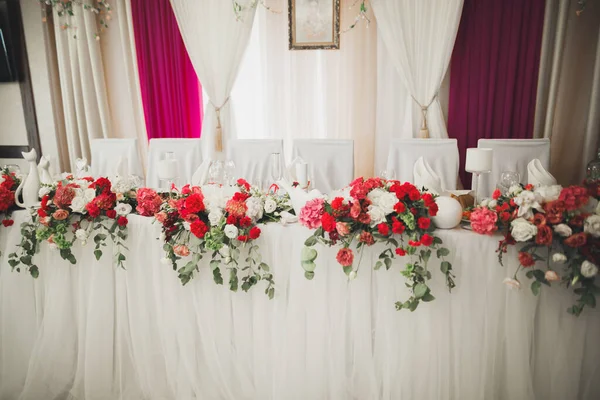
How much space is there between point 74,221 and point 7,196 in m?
0.40

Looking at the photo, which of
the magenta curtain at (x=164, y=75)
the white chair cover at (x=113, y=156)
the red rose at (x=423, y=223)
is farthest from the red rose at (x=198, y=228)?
the magenta curtain at (x=164, y=75)

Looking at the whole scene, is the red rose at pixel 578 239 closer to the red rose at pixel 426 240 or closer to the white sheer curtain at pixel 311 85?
the red rose at pixel 426 240

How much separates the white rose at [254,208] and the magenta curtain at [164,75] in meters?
2.84

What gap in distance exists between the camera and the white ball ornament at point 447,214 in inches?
52.6

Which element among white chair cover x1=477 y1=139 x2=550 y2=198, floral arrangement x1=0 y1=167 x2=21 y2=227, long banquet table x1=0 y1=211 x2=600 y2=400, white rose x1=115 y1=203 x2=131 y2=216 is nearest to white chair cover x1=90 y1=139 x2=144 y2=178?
floral arrangement x1=0 y1=167 x2=21 y2=227

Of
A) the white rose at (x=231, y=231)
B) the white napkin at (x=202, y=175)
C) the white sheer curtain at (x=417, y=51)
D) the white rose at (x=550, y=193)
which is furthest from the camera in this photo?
the white sheer curtain at (x=417, y=51)

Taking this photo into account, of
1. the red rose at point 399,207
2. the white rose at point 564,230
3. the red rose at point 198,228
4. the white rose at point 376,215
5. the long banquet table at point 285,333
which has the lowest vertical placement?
the long banquet table at point 285,333

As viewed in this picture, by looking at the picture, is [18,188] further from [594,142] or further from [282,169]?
[594,142]

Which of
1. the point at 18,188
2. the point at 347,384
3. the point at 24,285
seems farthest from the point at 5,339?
the point at 347,384

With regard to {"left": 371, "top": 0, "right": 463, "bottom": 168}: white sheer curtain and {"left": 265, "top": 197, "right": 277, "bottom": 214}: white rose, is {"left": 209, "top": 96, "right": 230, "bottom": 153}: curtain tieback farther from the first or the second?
{"left": 265, "top": 197, "right": 277, "bottom": 214}: white rose

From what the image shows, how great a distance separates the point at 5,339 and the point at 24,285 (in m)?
0.28

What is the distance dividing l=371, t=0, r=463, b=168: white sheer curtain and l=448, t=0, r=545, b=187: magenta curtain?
0.19m

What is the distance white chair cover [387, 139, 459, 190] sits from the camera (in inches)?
107

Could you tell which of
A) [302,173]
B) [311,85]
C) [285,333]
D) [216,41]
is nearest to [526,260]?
[285,333]
